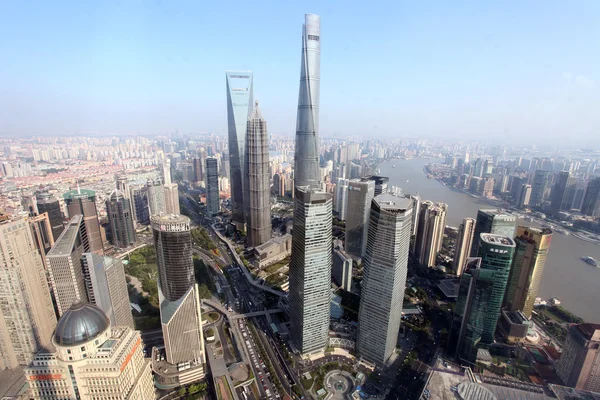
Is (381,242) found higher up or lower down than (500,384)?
higher up

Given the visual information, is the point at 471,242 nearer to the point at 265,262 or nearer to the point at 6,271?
the point at 265,262

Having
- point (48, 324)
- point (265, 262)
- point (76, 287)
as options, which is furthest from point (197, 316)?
point (265, 262)

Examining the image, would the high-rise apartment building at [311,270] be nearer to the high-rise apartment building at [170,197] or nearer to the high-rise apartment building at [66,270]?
the high-rise apartment building at [66,270]

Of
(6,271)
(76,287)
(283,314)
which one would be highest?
(6,271)

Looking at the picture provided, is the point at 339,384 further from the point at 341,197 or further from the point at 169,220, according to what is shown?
→ the point at 341,197

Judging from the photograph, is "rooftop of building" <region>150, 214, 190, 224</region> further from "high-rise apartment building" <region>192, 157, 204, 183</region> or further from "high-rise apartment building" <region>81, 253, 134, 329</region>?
"high-rise apartment building" <region>192, 157, 204, 183</region>

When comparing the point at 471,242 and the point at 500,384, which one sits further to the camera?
the point at 471,242
